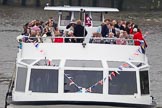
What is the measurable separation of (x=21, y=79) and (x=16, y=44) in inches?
1061

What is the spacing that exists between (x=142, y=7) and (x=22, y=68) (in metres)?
70.2

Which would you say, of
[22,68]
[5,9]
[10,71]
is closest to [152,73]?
[10,71]

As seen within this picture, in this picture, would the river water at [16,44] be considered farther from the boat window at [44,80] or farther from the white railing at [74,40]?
the boat window at [44,80]

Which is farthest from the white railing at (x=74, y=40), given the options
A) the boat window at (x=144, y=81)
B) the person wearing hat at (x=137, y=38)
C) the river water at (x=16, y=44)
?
the river water at (x=16, y=44)

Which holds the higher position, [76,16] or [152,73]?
[76,16]

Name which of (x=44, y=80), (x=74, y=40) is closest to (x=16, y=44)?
(x=74, y=40)

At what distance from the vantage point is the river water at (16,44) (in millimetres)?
28844

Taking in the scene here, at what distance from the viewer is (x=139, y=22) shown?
2450 inches

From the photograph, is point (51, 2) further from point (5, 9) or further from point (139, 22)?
point (139, 22)

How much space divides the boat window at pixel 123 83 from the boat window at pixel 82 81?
30 centimetres

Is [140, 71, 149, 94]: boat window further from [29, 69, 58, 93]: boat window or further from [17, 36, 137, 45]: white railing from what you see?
[29, 69, 58, 93]: boat window

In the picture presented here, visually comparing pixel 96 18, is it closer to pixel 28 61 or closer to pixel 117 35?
pixel 117 35

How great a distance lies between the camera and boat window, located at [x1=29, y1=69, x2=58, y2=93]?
14.7 meters

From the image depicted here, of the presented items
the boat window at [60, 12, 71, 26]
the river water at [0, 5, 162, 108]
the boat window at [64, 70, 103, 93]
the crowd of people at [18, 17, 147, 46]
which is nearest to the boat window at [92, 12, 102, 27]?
the boat window at [60, 12, 71, 26]
